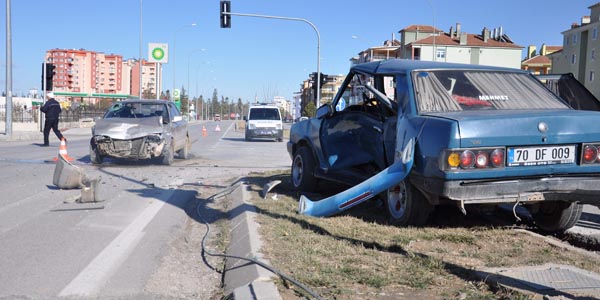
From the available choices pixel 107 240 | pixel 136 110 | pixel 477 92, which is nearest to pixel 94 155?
pixel 136 110

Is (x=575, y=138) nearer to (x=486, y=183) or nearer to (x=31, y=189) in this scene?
(x=486, y=183)

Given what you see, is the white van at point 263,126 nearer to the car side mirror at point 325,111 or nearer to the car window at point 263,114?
the car window at point 263,114

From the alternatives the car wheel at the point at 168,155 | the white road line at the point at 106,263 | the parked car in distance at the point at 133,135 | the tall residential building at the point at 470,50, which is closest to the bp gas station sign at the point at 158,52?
the parked car in distance at the point at 133,135

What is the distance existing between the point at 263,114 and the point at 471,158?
89.7 ft

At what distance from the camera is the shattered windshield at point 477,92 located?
18.8 feet

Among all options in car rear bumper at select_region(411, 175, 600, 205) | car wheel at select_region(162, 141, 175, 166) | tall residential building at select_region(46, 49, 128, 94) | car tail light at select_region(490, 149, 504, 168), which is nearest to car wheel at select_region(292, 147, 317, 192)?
car rear bumper at select_region(411, 175, 600, 205)

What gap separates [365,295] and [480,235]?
2.17 metres

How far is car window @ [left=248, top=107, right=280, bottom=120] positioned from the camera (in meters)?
31.6

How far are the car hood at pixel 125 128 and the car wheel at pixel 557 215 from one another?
30.9 feet

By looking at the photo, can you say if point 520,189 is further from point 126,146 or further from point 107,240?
point 126,146

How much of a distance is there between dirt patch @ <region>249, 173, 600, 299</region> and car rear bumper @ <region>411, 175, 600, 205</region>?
46cm

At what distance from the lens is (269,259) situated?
15.2ft

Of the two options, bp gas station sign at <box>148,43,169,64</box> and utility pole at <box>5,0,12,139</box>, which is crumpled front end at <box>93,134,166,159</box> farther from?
bp gas station sign at <box>148,43,169,64</box>

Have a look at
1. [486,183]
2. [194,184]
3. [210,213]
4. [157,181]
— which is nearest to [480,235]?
[486,183]
